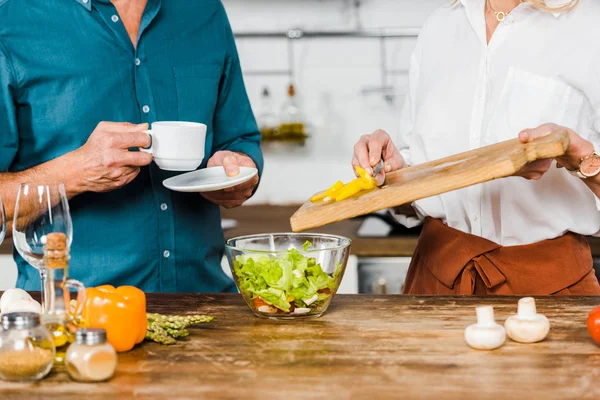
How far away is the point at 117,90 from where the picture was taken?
1.79 metres

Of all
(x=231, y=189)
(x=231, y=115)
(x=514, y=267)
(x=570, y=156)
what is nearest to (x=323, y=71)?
(x=231, y=115)

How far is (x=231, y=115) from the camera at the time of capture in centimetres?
204

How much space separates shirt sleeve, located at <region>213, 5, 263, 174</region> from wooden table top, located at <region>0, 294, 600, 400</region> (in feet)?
2.21

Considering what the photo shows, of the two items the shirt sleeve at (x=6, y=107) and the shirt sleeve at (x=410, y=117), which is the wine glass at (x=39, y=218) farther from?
the shirt sleeve at (x=410, y=117)

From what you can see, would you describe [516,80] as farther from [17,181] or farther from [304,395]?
[17,181]

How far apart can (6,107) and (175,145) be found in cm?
45

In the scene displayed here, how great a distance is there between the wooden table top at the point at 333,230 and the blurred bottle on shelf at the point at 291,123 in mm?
314

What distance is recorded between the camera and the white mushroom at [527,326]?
122 cm

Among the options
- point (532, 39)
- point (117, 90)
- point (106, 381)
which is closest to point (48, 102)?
point (117, 90)

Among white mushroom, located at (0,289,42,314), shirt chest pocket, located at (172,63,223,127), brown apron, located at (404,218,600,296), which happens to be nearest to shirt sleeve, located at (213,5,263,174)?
shirt chest pocket, located at (172,63,223,127)

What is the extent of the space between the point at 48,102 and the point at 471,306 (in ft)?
3.34

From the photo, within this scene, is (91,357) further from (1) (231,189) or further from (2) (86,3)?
(2) (86,3)

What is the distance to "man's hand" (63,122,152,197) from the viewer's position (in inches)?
60.5

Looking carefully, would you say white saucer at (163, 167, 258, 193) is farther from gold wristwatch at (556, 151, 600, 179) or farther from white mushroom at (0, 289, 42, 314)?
gold wristwatch at (556, 151, 600, 179)
